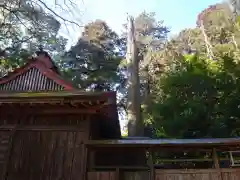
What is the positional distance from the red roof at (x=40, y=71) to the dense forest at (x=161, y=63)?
69.3 inches

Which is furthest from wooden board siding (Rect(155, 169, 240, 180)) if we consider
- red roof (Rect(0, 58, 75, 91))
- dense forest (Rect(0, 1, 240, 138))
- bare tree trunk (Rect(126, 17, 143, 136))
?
bare tree trunk (Rect(126, 17, 143, 136))

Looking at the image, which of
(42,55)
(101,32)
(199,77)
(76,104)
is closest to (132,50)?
(199,77)

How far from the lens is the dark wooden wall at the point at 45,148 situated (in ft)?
20.4

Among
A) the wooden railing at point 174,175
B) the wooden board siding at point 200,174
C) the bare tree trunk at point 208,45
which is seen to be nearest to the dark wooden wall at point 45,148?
the wooden railing at point 174,175

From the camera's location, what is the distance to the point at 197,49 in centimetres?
2564

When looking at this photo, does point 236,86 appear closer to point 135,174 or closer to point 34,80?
point 135,174

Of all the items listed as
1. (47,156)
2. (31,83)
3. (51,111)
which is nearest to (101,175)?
(47,156)

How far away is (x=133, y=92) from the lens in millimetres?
14438

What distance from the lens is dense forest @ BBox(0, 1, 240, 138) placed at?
1188cm

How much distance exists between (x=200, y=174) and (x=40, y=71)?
611cm

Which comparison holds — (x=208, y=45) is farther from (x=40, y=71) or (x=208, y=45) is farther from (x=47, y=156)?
(x=47, y=156)

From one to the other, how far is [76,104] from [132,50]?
1087 cm

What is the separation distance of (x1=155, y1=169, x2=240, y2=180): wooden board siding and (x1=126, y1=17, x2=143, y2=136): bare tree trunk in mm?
6978

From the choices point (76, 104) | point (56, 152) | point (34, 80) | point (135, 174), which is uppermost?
point (34, 80)
